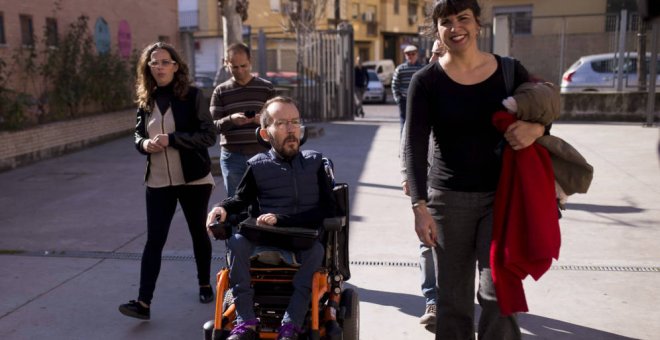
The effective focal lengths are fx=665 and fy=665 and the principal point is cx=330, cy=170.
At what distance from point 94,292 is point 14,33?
9.64 m

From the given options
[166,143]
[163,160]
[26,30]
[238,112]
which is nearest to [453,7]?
[166,143]

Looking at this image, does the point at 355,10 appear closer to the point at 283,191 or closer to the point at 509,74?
the point at 283,191

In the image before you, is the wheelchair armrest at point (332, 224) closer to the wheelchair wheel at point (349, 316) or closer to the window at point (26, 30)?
the wheelchair wheel at point (349, 316)

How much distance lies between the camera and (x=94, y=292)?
4.94 meters

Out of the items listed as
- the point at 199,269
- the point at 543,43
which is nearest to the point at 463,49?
the point at 199,269

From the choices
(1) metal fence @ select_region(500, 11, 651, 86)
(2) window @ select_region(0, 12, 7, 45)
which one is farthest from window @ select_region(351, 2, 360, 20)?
(2) window @ select_region(0, 12, 7, 45)

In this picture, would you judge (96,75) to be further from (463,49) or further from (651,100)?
(463,49)

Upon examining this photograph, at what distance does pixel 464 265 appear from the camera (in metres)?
3.11

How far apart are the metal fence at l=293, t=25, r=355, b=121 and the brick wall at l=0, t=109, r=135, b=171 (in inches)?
A: 167

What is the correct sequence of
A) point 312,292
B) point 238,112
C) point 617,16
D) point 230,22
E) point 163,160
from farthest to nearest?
point 617,16 → point 230,22 → point 238,112 → point 163,160 → point 312,292

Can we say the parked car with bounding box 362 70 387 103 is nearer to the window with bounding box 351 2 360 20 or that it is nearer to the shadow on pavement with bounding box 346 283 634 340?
the window with bounding box 351 2 360 20

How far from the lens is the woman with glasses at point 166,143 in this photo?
172 inches

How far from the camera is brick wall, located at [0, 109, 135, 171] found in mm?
10719

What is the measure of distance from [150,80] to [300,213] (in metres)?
1.64
